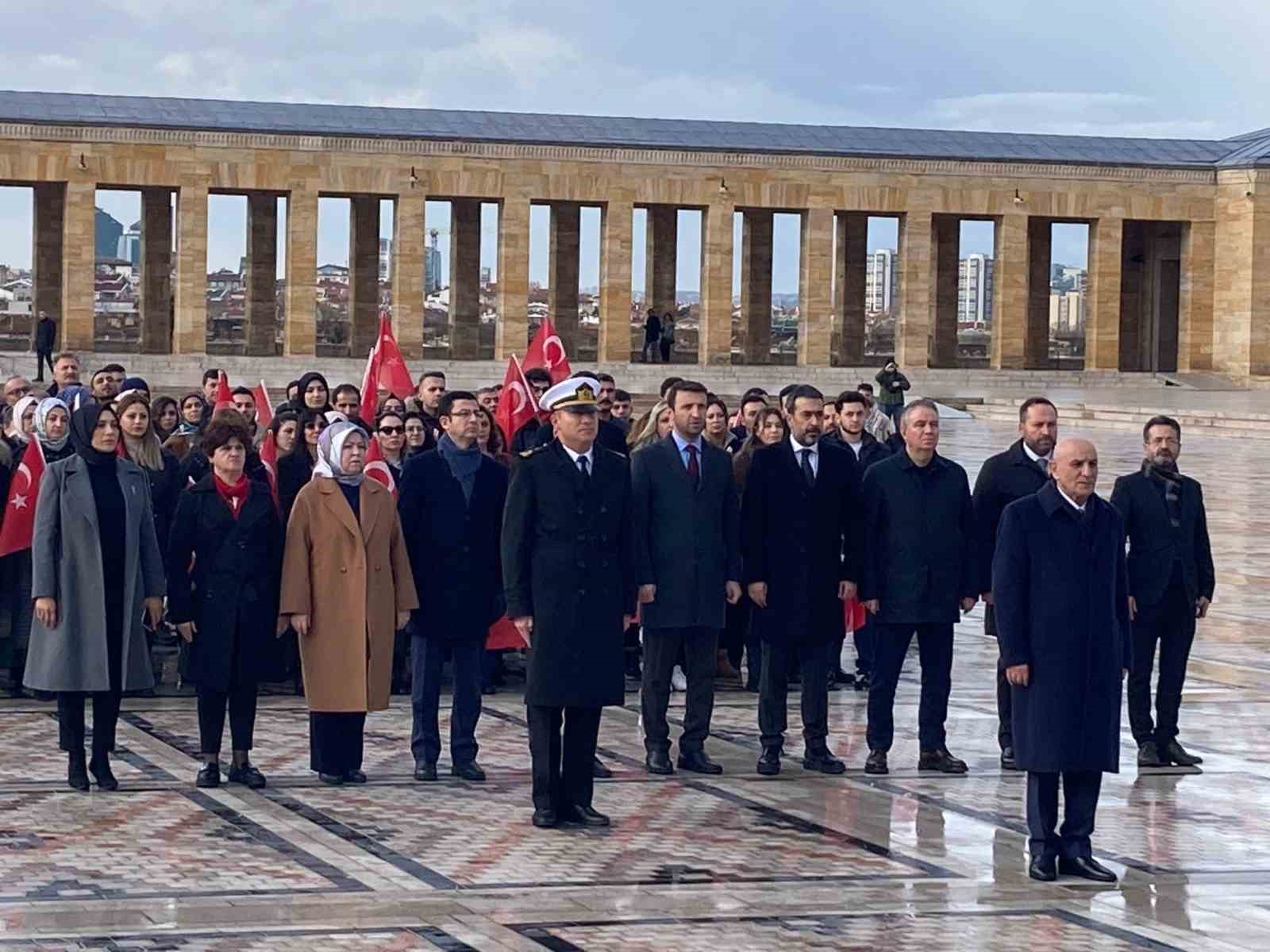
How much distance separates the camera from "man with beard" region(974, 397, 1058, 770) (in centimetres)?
1122

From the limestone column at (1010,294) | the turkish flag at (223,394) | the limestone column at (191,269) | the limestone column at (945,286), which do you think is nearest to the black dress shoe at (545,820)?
the turkish flag at (223,394)

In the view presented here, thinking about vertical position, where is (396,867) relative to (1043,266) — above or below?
below

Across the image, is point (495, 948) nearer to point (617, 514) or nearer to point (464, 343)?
point (617, 514)

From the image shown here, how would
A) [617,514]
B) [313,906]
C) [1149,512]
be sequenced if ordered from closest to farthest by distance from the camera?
[313,906], [617,514], [1149,512]

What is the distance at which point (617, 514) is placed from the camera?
32.7 ft

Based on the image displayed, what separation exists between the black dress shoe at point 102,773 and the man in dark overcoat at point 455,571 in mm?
1326

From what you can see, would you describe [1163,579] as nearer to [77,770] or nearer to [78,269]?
[77,770]

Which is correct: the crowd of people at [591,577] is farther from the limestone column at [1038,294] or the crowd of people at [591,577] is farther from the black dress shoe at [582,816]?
the limestone column at [1038,294]

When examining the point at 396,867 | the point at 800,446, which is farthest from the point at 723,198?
the point at 396,867

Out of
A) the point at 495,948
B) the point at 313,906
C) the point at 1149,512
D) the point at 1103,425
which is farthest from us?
the point at 1103,425

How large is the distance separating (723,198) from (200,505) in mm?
41184

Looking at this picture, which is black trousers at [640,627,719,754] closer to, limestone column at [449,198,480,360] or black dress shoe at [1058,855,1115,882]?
black dress shoe at [1058,855,1115,882]

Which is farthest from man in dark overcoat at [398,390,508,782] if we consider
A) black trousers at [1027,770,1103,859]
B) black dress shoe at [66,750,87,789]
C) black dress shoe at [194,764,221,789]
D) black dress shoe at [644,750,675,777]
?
black trousers at [1027,770,1103,859]

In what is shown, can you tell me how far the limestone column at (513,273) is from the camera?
164 ft
